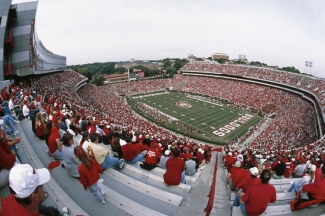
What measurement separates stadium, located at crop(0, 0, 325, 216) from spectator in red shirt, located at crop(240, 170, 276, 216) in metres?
0.21

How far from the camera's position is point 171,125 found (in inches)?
1278

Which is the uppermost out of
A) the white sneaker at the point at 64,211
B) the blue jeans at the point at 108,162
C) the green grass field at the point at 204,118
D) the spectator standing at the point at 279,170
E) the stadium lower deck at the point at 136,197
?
the blue jeans at the point at 108,162

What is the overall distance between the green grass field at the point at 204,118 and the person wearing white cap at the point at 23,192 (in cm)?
2571

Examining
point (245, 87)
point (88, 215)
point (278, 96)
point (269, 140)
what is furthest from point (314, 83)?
point (88, 215)

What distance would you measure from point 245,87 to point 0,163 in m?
55.4

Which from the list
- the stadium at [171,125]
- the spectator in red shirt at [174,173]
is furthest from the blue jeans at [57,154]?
the spectator in red shirt at [174,173]

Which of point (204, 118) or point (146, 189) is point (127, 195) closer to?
point (146, 189)

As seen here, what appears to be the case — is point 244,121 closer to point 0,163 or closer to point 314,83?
point 314,83

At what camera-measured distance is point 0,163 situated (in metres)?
3.39

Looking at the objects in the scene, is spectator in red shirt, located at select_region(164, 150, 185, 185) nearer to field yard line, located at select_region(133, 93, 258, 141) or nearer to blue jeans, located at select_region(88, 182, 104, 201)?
blue jeans, located at select_region(88, 182, 104, 201)

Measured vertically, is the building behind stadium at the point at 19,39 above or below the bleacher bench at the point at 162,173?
above

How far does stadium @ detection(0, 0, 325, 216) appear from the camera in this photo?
425 cm

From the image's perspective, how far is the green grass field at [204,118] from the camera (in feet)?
95.0

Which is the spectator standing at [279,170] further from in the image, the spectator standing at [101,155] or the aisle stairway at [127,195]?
the spectator standing at [101,155]
